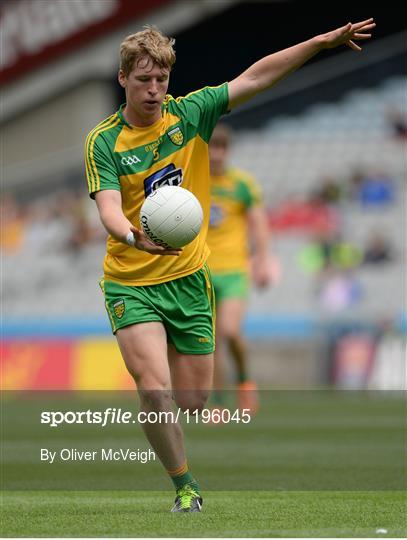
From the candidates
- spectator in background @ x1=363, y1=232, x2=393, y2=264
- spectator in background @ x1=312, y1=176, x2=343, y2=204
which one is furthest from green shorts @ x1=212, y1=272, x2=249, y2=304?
spectator in background @ x1=312, y1=176, x2=343, y2=204

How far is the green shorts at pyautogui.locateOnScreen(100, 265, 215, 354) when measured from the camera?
7137 mm

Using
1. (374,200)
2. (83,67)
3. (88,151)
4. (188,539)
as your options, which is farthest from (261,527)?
(83,67)

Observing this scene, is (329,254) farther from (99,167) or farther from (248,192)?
(99,167)

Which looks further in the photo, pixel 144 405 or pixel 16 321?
pixel 16 321

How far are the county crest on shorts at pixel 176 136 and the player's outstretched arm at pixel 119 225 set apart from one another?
1.59 feet

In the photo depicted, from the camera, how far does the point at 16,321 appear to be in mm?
27094

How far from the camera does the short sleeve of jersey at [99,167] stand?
707cm

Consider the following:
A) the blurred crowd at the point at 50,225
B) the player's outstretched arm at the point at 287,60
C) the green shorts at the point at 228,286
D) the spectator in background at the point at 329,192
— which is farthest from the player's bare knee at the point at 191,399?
the blurred crowd at the point at 50,225

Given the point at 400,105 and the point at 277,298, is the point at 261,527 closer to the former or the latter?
the point at 277,298

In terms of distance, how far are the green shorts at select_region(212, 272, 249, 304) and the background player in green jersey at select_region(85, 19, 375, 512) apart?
638 cm

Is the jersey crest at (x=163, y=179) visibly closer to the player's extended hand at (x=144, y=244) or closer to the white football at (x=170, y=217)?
the white football at (x=170, y=217)

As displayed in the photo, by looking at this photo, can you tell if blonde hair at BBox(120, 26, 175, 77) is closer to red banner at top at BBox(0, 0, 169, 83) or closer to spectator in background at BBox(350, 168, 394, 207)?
spectator in background at BBox(350, 168, 394, 207)

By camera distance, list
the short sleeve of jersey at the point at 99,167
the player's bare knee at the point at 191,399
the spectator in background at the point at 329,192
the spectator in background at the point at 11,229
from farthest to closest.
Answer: the spectator in background at the point at 11,229 → the spectator in background at the point at 329,192 → the player's bare knee at the point at 191,399 → the short sleeve of jersey at the point at 99,167

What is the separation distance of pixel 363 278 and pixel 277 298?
5.99 feet
